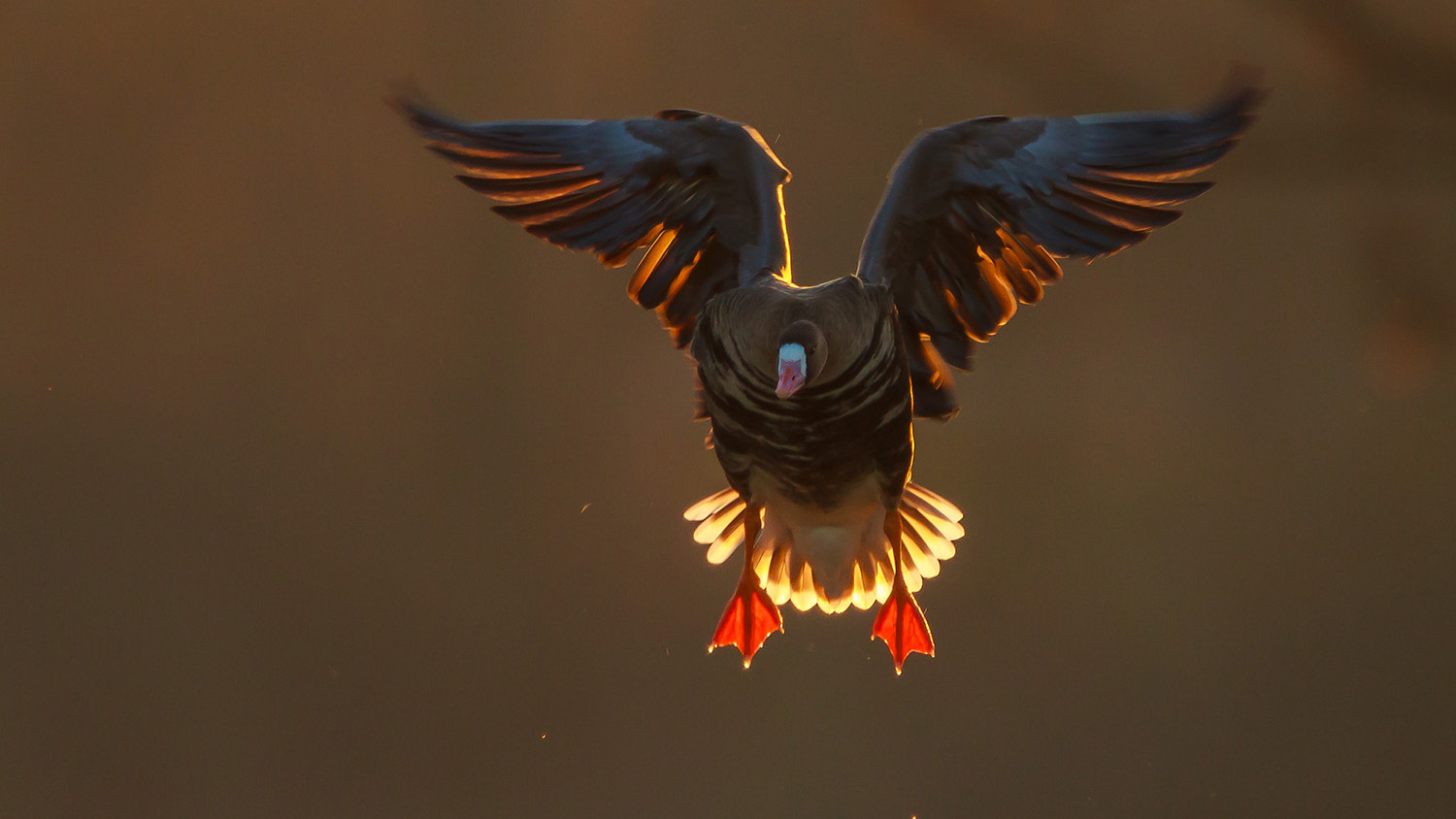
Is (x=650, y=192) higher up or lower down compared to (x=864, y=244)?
higher up

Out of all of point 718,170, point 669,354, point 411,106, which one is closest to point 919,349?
point 718,170

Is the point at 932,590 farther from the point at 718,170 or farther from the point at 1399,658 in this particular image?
the point at 718,170

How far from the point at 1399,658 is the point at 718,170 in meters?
2.76

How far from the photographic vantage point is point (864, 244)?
2580 millimetres

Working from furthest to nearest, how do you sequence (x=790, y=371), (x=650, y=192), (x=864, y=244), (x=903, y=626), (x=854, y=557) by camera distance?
1. (x=854, y=557)
2. (x=903, y=626)
3. (x=650, y=192)
4. (x=864, y=244)
5. (x=790, y=371)

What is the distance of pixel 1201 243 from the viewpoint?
14.0 ft

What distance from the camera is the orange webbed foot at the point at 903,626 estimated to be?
283cm

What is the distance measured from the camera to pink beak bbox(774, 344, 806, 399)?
2.21 m

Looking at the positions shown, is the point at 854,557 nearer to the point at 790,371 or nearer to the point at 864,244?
the point at 864,244

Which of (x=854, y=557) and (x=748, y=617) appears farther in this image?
(x=854, y=557)

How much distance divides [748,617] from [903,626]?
0.99 feet

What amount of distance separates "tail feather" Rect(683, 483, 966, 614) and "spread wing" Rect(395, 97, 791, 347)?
59 cm

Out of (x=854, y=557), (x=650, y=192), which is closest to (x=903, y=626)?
(x=854, y=557)

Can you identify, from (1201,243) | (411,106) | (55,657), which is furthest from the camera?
(1201,243)
